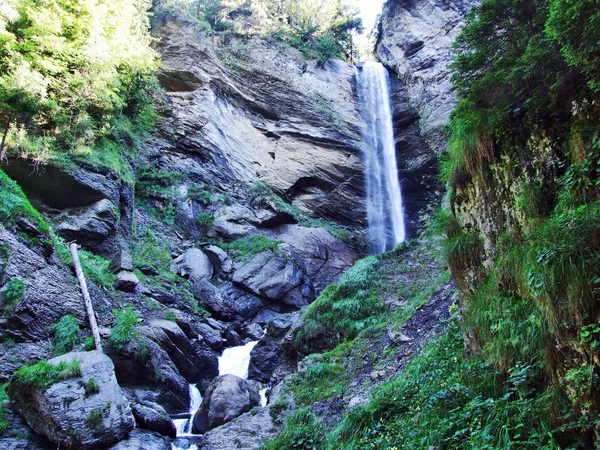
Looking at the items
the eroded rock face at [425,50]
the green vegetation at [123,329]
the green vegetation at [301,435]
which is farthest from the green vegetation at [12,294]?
the eroded rock face at [425,50]

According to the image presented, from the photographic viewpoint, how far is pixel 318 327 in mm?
11578

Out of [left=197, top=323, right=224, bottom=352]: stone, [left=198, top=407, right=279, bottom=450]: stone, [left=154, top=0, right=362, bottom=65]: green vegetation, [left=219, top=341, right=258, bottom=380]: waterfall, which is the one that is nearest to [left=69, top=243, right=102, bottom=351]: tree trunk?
[left=198, top=407, right=279, bottom=450]: stone

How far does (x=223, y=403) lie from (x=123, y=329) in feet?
10.4

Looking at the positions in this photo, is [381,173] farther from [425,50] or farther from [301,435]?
[301,435]

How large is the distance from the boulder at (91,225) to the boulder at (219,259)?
4.49 m

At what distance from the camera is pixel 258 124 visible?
2545 centimetres

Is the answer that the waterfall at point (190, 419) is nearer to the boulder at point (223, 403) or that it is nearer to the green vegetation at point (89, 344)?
the boulder at point (223, 403)

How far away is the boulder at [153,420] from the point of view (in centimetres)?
845

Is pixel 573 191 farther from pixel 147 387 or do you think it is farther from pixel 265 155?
pixel 265 155

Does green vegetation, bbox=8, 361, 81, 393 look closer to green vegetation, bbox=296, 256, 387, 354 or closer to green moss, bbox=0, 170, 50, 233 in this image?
green moss, bbox=0, 170, 50, 233

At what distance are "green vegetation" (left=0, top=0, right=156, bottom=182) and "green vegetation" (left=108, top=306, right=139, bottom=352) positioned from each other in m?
5.76

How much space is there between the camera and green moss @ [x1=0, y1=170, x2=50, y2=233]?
9486 millimetres

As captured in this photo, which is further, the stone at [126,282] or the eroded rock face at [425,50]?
the eroded rock face at [425,50]

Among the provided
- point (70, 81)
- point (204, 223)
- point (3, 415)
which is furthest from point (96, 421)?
point (204, 223)
